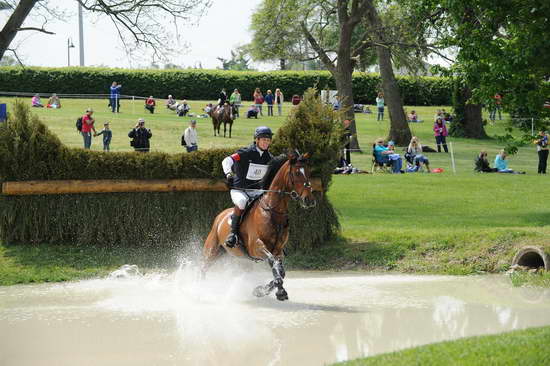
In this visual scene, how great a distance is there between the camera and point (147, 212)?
17.0 m

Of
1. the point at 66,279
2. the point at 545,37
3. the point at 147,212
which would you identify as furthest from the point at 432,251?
the point at 66,279

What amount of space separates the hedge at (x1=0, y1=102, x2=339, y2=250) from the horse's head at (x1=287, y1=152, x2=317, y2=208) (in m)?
4.51

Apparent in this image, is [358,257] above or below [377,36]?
below

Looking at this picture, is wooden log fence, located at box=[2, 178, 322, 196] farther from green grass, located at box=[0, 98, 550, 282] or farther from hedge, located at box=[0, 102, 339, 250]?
green grass, located at box=[0, 98, 550, 282]

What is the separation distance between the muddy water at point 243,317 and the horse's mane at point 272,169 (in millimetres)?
1809

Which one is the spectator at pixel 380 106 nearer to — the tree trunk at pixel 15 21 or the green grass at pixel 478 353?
the tree trunk at pixel 15 21

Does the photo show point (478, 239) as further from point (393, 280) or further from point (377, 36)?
point (377, 36)

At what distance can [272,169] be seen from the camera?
12836 mm

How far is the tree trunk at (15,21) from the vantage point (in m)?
26.0

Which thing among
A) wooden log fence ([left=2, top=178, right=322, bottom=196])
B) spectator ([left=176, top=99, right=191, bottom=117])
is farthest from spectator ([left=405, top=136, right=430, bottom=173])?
spectator ([left=176, top=99, right=191, bottom=117])

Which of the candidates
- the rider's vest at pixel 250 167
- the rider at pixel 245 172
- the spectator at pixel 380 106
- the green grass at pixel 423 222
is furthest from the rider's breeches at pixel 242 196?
the spectator at pixel 380 106

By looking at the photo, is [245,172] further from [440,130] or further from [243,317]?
[440,130]

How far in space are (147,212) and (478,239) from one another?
256 inches

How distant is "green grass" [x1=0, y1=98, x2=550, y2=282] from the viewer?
1554 centimetres
